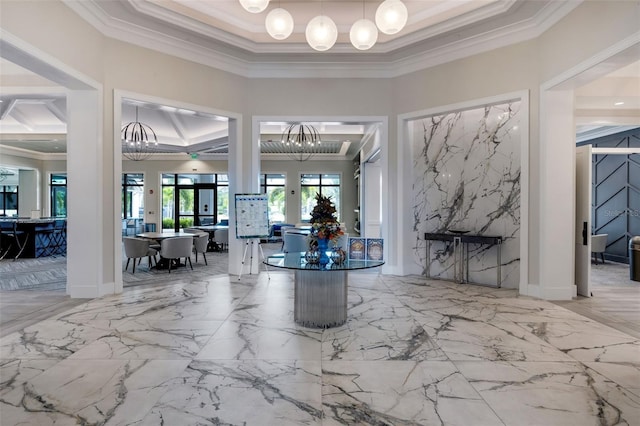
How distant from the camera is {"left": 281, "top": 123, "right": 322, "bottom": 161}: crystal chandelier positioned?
34.8 feet

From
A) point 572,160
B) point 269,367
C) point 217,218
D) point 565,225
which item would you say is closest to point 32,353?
point 269,367

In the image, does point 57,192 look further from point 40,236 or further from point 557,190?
point 557,190

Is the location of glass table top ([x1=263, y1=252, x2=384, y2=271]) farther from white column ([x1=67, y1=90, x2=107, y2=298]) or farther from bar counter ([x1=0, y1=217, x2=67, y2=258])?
bar counter ([x1=0, y1=217, x2=67, y2=258])

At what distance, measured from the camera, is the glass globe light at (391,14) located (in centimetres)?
383

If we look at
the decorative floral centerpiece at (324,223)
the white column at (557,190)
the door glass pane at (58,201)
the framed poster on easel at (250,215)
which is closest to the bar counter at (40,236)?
the door glass pane at (58,201)

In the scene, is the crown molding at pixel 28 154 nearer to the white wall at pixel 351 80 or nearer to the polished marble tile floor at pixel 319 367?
the white wall at pixel 351 80

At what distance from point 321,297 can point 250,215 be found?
3.25 meters

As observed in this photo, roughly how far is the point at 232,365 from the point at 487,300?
4.00 m

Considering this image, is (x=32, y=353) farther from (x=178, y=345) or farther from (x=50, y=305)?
(x=50, y=305)

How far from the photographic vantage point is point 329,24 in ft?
13.1

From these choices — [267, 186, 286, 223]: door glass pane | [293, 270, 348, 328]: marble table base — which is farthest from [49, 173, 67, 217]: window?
[293, 270, 348, 328]: marble table base

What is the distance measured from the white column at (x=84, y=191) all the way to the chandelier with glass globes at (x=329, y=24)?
3.12m

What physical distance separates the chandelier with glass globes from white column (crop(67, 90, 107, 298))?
10.2 feet

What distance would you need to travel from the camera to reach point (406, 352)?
3.31 metres
